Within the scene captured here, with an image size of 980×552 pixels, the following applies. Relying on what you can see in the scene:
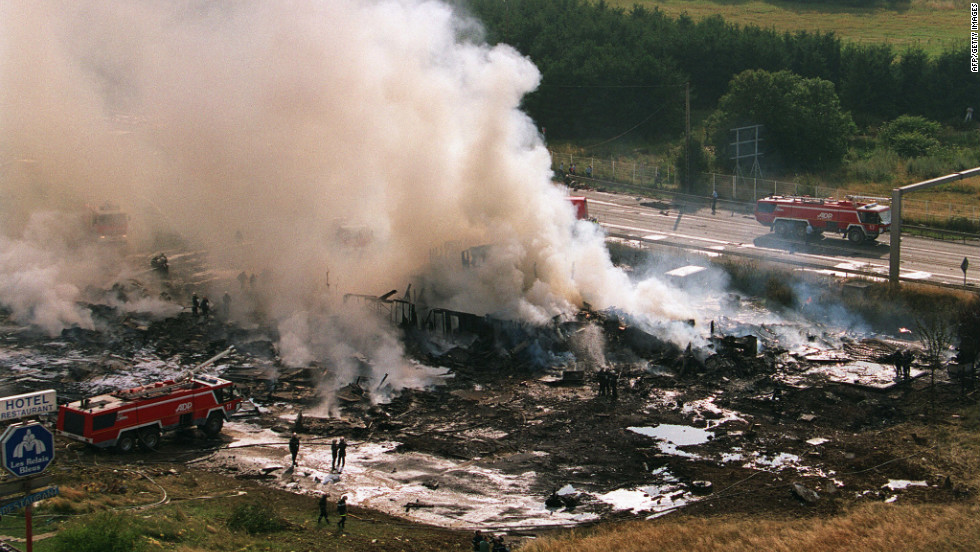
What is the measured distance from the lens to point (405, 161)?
3909 cm

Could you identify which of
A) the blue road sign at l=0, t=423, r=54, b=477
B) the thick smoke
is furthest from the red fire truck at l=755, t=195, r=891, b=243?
the blue road sign at l=0, t=423, r=54, b=477

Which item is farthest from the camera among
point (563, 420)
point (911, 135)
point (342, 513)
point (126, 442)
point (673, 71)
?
point (673, 71)

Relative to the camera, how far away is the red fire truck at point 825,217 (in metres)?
46.9

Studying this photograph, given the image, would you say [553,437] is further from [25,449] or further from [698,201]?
[698,201]

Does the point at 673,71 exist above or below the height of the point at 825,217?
above

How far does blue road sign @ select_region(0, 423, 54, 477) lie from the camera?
38.5 ft

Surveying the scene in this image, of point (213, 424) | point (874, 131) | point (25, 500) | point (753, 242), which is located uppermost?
point (874, 131)

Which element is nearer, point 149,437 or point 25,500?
point 25,500

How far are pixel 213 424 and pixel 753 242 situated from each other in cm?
3227

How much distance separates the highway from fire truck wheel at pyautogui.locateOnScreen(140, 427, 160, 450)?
2970cm

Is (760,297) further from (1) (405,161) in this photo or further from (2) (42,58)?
(2) (42,58)

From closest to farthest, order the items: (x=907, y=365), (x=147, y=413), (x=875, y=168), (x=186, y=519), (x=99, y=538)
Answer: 1. (x=99, y=538)
2. (x=186, y=519)
3. (x=147, y=413)
4. (x=907, y=365)
5. (x=875, y=168)

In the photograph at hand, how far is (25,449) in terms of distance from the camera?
1182 centimetres

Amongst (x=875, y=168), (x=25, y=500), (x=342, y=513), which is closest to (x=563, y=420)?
(x=342, y=513)
